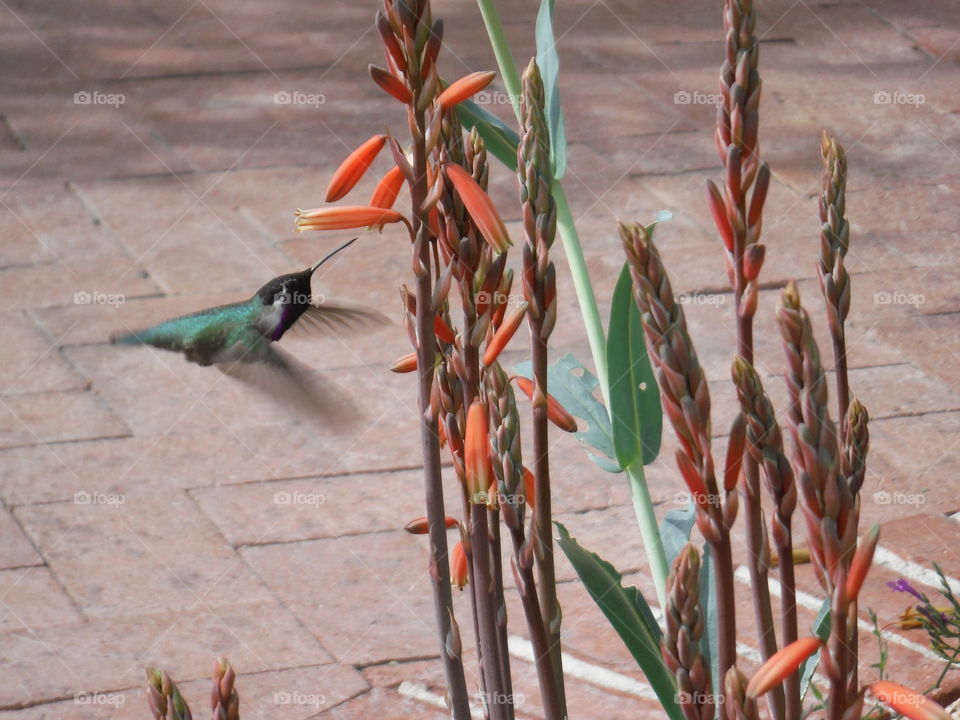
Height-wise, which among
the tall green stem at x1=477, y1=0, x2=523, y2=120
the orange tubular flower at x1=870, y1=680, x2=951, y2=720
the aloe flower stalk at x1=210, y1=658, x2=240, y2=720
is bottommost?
the orange tubular flower at x1=870, y1=680, x2=951, y2=720

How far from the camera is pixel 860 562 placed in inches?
24.0

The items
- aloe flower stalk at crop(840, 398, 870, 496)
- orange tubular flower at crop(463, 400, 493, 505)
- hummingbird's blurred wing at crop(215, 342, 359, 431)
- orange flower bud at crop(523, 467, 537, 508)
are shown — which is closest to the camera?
aloe flower stalk at crop(840, 398, 870, 496)

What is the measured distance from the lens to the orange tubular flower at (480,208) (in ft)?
2.59

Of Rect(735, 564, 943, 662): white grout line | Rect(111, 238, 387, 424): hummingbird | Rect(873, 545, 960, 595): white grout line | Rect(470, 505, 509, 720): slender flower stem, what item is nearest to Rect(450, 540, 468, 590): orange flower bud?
Rect(470, 505, 509, 720): slender flower stem

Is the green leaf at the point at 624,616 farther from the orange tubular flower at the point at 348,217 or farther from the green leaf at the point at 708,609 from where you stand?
the orange tubular flower at the point at 348,217

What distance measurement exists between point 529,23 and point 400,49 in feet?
18.8

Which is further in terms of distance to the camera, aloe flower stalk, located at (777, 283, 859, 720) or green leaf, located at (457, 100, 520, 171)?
green leaf, located at (457, 100, 520, 171)

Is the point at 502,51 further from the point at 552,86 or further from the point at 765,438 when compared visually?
the point at 765,438

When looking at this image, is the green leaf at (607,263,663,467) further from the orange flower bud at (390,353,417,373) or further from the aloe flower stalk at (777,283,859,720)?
the aloe flower stalk at (777,283,859,720)

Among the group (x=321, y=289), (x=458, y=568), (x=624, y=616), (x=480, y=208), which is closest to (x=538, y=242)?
(x=480, y=208)

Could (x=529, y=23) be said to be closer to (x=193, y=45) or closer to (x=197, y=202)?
(x=193, y=45)

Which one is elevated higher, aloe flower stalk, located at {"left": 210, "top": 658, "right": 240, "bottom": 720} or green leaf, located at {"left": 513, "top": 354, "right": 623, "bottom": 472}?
aloe flower stalk, located at {"left": 210, "top": 658, "right": 240, "bottom": 720}

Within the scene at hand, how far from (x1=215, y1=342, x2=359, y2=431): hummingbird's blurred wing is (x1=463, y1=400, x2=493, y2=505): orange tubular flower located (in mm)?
1174

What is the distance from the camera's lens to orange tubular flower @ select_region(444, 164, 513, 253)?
79cm
